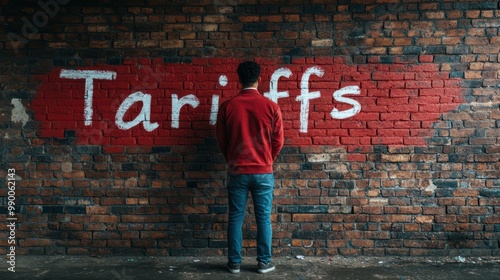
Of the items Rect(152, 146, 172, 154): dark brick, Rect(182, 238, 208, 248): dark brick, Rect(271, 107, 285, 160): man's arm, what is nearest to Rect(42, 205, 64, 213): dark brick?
Rect(152, 146, 172, 154): dark brick

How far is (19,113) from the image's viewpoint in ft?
15.2

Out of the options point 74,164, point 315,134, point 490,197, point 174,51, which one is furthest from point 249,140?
point 490,197

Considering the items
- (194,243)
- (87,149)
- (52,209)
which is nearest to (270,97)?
(194,243)

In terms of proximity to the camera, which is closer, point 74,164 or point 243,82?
point 243,82

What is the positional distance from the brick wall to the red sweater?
483 mm

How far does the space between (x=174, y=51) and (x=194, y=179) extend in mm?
1362

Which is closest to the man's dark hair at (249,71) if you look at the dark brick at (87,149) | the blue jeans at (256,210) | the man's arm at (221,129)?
the man's arm at (221,129)

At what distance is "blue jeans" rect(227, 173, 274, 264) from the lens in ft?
13.6

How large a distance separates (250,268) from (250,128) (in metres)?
1.41

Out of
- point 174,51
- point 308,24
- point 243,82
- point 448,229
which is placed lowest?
point 448,229

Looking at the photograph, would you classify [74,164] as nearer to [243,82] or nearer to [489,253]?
[243,82]

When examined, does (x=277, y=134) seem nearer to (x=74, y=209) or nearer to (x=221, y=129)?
(x=221, y=129)

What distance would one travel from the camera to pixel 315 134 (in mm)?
4613

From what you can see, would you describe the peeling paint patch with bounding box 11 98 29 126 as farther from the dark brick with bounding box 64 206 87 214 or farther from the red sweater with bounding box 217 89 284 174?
the red sweater with bounding box 217 89 284 174
